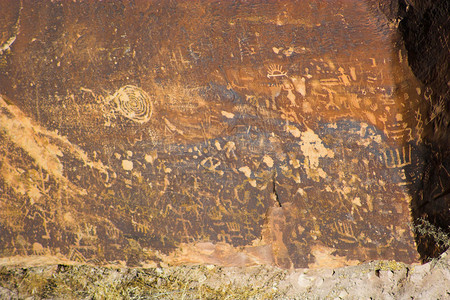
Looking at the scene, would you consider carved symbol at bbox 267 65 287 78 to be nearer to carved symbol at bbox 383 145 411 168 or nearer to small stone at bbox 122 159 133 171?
carved symbol at bbox 383 145 411 168

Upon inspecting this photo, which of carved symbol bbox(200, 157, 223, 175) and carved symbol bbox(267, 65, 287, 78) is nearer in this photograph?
carved symbol bbox(267, 65, 287, 78)

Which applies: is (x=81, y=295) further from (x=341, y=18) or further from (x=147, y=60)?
(x=341, y=18)

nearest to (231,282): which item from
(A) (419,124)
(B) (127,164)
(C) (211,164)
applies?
(C) (211,164)

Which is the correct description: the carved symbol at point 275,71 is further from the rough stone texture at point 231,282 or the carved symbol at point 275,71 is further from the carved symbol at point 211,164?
the rough stone texture at point 231,282

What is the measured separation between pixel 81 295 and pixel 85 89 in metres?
1.32

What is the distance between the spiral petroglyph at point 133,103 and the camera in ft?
5.68

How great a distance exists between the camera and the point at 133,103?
1.75m

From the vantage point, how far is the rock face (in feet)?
5.09

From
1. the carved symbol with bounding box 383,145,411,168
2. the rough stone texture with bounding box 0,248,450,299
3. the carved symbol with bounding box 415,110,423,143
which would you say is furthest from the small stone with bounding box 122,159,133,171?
the carved symbol with bounding box 415,110,423,143

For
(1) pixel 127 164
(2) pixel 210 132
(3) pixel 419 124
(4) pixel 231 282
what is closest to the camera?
(3) pixel 419 124

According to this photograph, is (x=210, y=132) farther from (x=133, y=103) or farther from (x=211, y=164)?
(x=133, y=103)

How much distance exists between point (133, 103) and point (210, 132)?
1.37 feet

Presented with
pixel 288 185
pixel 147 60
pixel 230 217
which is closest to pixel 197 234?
pixel 230 217

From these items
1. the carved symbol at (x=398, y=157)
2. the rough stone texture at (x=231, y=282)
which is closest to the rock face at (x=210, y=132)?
the carved symbol at (x=398, y=157)
